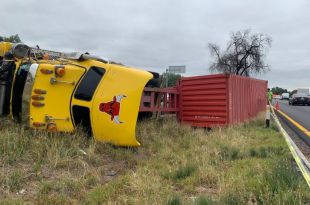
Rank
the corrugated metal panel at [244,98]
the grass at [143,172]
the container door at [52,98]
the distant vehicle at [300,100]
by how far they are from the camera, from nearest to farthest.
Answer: the grass at [143,172]
the container door at [52,98]
the corrugated metal panel at [244,98]
the distant vehicle at [300,100]

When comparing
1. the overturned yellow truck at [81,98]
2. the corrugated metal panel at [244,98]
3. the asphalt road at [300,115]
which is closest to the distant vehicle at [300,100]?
the asphalt road at [300,115]

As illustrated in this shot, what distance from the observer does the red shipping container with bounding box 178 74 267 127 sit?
1292 centimetres

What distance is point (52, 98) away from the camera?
7.95 m

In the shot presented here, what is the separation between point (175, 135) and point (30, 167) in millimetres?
5157

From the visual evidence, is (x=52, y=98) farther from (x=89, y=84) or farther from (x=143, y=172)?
(x=143, y=172)

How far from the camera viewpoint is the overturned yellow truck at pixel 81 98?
789 centimetres

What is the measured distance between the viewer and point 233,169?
629cm

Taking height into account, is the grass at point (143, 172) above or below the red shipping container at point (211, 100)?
below

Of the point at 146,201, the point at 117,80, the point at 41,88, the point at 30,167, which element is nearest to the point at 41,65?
the point at 41,88

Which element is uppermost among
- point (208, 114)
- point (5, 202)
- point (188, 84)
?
point (188, 84)

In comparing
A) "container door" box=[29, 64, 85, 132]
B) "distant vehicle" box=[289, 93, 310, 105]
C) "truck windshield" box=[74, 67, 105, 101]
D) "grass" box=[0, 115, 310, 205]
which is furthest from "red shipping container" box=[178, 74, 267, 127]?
"distant vehicle" box=[289, 93, 310, 105]

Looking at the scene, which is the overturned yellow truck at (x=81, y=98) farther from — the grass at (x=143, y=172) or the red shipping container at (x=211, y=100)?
the red shipping container at (x=211, y=100)

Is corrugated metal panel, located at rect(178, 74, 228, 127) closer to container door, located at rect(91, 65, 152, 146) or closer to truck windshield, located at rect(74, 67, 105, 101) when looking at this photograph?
container door, located at rect(91, 65, 152, 146)

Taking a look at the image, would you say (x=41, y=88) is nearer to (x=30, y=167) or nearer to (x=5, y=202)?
(x=30, y=167)
